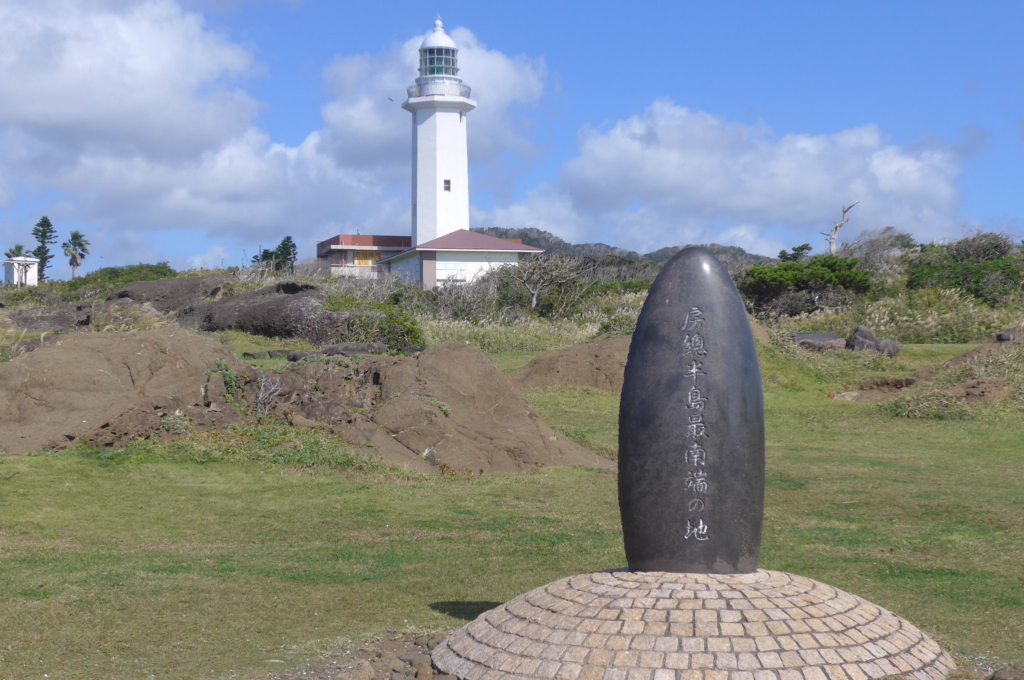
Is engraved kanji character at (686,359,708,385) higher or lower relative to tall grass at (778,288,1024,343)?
lower

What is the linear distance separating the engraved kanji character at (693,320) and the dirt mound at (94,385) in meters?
8.73

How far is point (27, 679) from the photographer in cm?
550

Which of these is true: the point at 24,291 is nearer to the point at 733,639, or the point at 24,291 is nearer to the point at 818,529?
the point at 818,529

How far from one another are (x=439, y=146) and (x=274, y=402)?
37.1 m

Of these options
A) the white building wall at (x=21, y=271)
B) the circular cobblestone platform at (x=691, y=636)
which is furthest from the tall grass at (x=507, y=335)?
the white building wall at (x=21, y=271)

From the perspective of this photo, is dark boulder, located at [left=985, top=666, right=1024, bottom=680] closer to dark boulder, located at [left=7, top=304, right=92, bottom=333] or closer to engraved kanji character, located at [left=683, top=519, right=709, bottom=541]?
engraved kanji character, located at [left=683, top=519, right=709, bottom=541]

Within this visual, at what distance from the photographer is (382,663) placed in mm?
5871

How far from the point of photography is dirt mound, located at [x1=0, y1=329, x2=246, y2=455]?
12.8 metres

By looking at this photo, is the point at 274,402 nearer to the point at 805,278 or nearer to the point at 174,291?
the point at 174,291

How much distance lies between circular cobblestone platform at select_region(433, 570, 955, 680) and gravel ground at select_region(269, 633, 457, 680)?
0.12 metres

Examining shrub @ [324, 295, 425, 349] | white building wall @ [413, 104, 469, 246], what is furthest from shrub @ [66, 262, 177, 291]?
shrub @ [324, 295, 425, 349]

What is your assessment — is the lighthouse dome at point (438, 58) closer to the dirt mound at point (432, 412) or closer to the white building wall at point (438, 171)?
the white building wall at point (438, 171)

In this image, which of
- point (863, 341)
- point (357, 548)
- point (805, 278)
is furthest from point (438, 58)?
point (357, 548)

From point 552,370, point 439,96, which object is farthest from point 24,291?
point 552,370
